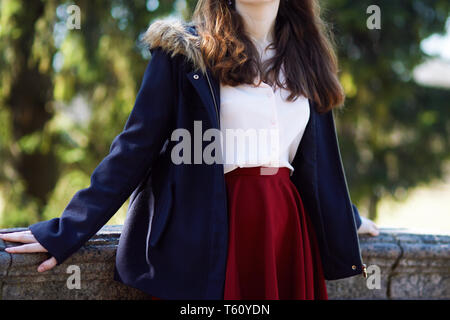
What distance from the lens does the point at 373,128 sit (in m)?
6.84

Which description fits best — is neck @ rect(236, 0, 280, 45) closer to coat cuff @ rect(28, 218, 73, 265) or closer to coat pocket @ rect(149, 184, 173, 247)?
coat pocket @ rect(149, 184, 173, 247)

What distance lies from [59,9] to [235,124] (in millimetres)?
4297

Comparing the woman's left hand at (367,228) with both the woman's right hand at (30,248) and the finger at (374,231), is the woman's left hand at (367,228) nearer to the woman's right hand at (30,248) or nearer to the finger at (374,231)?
the finger at (374,231)

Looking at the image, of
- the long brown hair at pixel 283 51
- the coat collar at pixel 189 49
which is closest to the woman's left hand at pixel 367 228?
the long brown hair at pixel 283 51

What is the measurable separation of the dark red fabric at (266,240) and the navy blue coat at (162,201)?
0.32ft

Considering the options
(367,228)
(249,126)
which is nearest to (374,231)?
(367,228)

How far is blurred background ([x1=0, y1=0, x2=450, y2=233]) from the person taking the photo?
5.46 m

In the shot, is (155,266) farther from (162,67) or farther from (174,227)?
(162,67)

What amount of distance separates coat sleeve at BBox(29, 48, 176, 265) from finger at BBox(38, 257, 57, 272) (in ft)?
0.13

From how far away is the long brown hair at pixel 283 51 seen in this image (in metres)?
1.85

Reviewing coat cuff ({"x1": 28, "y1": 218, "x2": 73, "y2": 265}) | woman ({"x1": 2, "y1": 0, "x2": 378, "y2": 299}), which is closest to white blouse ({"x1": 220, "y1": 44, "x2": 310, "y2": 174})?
woman ({"x1": 2, "y1": 0, "x2": 378, "y2": 299})

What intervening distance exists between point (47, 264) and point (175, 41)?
961 millimetres

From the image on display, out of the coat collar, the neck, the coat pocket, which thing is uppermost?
the neck

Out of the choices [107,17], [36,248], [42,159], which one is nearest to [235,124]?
[36,248]
